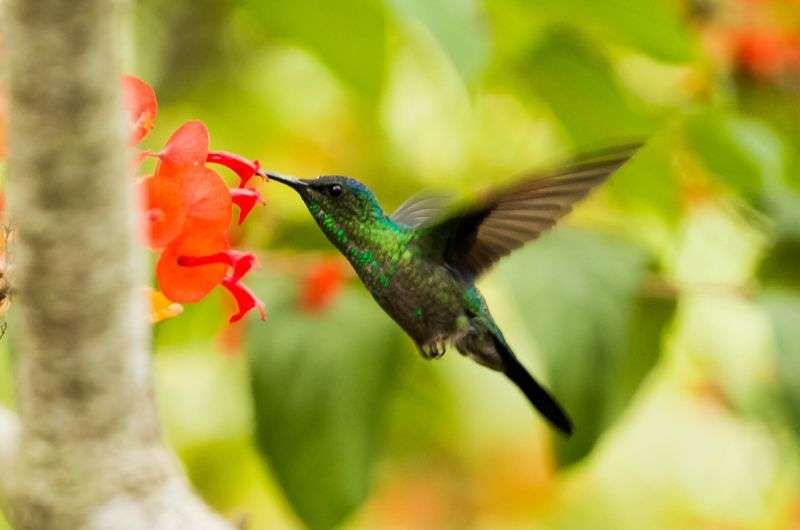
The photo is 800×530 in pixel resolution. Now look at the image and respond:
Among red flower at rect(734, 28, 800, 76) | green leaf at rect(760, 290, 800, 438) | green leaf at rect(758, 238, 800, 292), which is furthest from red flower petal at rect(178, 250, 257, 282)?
red flower at rect(734, 28, 800, 76)

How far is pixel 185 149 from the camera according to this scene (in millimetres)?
1138

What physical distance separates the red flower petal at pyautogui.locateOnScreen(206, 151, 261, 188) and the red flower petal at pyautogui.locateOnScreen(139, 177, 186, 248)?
0.37 ft

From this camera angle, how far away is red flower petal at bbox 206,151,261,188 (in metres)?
1.26

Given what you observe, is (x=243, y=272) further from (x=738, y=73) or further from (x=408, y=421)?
(x=738, y=73)

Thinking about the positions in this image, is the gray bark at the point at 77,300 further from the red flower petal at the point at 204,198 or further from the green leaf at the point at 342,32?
the green leaf at the point at 342,32

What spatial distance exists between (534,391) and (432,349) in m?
0.17

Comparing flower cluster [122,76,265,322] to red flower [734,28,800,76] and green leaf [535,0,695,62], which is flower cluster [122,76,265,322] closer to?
green leaf [535,0,695,62]

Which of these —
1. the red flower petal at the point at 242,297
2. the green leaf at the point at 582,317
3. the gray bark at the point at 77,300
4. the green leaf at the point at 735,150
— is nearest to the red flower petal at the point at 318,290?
the green leaf at the point at 582,317

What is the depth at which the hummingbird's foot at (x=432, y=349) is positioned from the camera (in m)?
1.68

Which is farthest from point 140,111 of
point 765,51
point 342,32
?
point 765,51

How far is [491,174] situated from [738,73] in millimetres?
851

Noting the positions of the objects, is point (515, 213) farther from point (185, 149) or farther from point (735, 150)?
point (735, 150)

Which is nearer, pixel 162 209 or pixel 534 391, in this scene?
pixel 162 209

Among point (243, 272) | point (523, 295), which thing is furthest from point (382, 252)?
point (523, 295)
